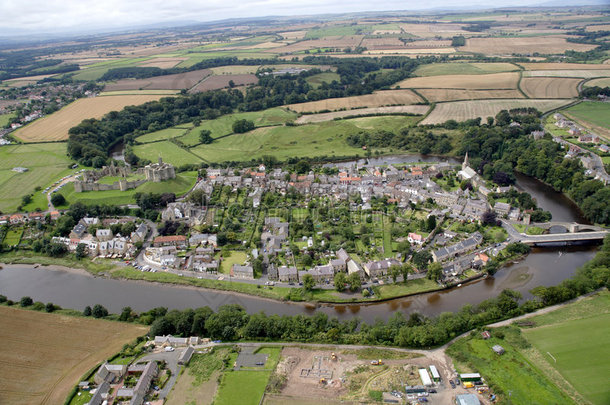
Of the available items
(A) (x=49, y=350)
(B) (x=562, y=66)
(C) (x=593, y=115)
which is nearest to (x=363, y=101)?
(C) (x=593, y=115)

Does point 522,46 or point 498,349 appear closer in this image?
point 498,349

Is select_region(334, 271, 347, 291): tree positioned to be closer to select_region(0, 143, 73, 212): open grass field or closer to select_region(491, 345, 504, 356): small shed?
select_region(491, 345, 504, 356): small shed

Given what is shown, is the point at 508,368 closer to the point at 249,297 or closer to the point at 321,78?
the point at 249,297

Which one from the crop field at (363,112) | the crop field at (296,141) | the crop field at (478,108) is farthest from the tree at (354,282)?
the crop field at (363,112)

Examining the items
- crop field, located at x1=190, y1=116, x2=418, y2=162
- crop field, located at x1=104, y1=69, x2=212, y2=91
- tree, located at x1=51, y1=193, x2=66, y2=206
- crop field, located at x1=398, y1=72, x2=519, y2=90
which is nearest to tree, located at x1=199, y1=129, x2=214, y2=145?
crop field, located at x1=190, y1=116, x2=418, y2=162

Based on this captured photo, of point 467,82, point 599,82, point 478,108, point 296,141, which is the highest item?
Result: point 467,82

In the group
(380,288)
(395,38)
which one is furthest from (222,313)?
(395,38)

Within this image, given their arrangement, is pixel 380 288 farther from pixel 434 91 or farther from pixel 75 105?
pixel 75 105
